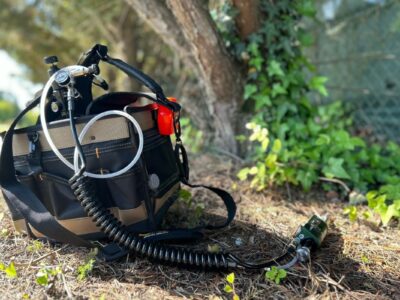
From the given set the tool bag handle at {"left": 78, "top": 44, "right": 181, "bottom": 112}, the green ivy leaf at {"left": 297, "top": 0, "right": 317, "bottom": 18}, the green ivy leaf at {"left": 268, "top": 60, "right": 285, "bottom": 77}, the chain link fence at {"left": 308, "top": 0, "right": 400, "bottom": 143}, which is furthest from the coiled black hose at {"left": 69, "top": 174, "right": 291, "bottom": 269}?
the chain link fence at {"left": 308, "top": 0, "right": 400, "bottom": 143}

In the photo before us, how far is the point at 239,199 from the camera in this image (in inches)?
83.0

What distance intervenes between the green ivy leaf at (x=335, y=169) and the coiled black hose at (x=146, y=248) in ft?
2.99

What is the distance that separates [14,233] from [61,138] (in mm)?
622

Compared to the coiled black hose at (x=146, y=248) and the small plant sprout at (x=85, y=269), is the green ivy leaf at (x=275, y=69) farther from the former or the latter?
the small plant sprout at (x=85, y=269)

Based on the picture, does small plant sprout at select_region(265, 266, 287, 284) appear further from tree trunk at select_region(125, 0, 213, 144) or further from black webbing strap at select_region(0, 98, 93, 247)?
tree trunk at select_region(125, 0, 213, 144)

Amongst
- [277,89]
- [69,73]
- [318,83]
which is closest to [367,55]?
[318,83]

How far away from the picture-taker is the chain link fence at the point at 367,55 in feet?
11.8

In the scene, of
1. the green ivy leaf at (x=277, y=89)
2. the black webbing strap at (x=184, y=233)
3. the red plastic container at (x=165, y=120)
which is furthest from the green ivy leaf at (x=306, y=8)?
the black webbing strap at (x=184, y=233)

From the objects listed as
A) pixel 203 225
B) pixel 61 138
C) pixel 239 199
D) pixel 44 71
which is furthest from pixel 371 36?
pixel 44 71

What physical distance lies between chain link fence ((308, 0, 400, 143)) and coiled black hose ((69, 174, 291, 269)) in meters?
2.56

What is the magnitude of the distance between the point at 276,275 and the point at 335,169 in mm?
1022

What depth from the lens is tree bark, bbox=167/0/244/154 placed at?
2.16m

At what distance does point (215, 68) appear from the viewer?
242 centimetres

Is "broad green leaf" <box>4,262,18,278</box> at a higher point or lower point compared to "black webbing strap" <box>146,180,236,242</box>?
higher
